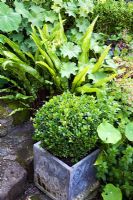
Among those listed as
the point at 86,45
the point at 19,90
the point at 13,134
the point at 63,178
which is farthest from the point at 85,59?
the point at 63,178

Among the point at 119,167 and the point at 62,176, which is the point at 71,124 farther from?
the point at 119,167

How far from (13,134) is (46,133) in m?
0.70

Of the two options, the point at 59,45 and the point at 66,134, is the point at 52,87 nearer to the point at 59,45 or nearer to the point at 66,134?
the point at 59,45

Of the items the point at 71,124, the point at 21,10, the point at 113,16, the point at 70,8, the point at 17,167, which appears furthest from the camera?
the point at 113,16

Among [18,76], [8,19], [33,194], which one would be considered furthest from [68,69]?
[33,194]

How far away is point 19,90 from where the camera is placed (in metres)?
3.59

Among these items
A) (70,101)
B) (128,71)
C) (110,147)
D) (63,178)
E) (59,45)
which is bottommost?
(63,178)

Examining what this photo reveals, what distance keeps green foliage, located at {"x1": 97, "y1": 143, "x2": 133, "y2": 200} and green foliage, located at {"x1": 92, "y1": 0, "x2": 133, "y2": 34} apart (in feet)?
5.68

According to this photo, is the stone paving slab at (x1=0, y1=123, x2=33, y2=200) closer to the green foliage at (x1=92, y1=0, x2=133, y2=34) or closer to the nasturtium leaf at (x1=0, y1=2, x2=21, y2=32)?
the nasturtium leaf at (x1=0, y1=2, x2=21, y2=32)

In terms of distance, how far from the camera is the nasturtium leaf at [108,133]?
8.93 ft

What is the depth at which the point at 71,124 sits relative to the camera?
105 inches

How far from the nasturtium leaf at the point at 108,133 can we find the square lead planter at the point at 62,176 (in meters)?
0.22

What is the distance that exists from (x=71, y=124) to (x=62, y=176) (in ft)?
Answer: 1.41

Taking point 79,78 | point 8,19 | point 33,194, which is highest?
point 8,19
